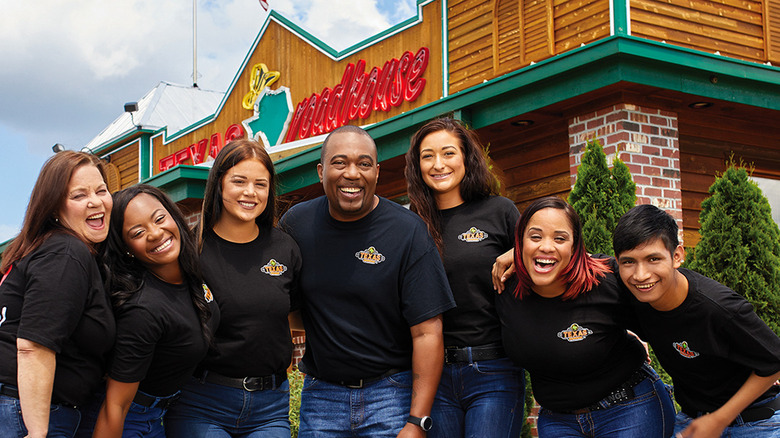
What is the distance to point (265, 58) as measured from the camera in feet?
43.8

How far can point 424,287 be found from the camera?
3422 millimetres

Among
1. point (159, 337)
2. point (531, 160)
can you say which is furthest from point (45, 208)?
point (531, 160)

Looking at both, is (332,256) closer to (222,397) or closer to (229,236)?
(229,236)

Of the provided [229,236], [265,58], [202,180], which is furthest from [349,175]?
[265,58]

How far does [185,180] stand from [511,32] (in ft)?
18.4

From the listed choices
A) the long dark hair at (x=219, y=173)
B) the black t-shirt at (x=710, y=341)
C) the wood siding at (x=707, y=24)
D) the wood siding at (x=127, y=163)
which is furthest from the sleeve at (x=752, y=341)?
the wood siding at (x=127, y=163)

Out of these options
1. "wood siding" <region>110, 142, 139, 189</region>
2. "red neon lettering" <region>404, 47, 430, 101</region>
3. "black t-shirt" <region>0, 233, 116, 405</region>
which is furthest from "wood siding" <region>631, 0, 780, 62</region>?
"wood siding" <region>110, 142, 139, 189</region>

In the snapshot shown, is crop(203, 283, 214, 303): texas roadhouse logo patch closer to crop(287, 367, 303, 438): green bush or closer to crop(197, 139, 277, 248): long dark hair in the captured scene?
crop(197, 139, 277, 248): long dark hair

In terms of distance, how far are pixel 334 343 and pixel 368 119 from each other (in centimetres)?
756

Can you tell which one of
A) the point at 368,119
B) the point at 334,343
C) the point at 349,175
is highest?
the point at 368,119

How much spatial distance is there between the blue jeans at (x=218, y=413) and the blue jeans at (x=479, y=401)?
2.57 feet

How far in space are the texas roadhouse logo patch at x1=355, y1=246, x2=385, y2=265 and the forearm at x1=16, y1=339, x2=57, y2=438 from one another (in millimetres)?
1380

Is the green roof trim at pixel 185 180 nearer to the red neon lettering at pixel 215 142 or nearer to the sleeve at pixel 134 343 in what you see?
the red neon lettering at pixel 215 142

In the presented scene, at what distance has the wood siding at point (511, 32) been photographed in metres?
7.66
